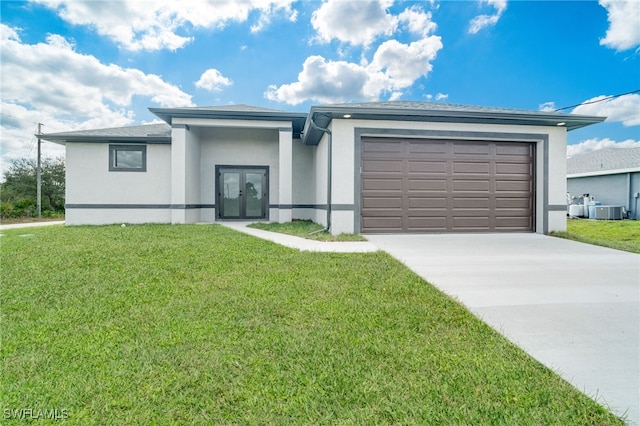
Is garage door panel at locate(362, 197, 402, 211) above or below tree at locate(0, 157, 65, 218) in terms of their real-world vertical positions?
below

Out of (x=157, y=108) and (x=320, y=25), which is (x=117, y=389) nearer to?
(x=157, y=108)

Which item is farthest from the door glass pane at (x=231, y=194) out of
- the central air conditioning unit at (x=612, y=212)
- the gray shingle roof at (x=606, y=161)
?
the gray shingle roof at (x=606, y=161)

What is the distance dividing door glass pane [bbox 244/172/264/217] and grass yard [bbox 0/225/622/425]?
8182 mm

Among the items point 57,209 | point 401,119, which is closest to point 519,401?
point 401,119

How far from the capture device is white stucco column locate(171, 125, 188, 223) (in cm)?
986

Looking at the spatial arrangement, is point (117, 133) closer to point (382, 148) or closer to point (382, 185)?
point (382, 148)

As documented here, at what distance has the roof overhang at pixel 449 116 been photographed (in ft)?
22.8

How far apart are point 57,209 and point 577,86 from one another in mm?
29138

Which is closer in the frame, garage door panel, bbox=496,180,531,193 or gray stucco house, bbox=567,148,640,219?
garage door panel, bbox=496,180,531,193

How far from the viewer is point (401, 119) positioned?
24.3 ft

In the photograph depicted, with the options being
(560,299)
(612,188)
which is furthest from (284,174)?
(612,188)

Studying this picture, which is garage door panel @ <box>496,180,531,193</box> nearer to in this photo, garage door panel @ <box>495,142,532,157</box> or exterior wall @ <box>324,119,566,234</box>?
exterior wall @ <box>324,119,566,234</box>

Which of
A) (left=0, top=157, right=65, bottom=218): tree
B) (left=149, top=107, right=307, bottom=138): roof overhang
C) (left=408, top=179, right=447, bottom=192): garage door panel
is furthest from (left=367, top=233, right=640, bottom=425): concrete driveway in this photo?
(left=0, top=157, right=65, bottom=218): tree

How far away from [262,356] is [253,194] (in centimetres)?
1032
